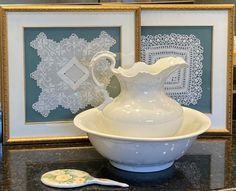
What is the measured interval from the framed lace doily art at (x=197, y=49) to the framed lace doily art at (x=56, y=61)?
54 millimetres

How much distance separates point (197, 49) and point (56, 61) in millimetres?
328

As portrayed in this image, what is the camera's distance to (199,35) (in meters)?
1.12

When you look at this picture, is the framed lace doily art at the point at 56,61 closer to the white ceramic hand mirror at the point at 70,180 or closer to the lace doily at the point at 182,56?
the lace doily at the point at 182,56

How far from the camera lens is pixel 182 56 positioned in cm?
111

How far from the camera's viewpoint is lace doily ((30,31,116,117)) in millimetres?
1043

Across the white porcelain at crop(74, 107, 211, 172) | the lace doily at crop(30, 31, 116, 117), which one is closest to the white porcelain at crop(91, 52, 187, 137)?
the white porcelain at crop(74, 107, 211, 172)

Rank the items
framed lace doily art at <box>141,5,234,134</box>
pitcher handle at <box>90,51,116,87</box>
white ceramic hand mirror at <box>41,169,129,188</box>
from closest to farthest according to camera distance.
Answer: white ceramic hand mirror at <box>41,169,129,188</box> < pitcher handle at <box>90,51,116,87</box> < framed lace doily art at <box>141,5,234,134</box>

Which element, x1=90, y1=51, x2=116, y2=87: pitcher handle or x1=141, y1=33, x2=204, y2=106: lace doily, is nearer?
x1=90, y1=51, x2=116, y2=87: pitcher handle

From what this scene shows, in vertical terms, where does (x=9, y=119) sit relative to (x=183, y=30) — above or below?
below

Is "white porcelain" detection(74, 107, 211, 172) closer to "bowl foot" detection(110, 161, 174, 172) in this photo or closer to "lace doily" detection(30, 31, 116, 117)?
"bowl foot" detection(110, 161, 174, 172)

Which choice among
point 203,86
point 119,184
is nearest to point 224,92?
point 203,86

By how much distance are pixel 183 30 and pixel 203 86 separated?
14 cm

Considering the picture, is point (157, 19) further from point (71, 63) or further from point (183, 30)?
point (71, 63)

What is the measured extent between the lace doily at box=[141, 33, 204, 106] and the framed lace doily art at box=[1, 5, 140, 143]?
5 cm
